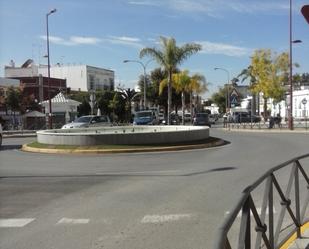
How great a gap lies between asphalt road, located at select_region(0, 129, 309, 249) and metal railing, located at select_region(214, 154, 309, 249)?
2.20ft

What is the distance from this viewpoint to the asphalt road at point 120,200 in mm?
7566

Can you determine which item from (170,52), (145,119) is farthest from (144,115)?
(170,52)

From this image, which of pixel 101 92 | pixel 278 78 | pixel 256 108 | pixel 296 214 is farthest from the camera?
pixel 256 108

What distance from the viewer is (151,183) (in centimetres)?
1323

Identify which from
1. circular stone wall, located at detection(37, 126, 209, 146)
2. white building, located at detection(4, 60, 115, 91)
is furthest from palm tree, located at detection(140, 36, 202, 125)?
white building, located at detection(4, 60, 115, 91)

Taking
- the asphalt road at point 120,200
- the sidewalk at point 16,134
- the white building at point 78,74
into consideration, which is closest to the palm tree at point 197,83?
the sidewalk at point 16,134

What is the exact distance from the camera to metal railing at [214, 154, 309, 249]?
4.50 m

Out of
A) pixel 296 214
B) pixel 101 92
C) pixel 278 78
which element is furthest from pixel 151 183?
pixel 101 92

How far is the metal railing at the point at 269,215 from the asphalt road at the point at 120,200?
669 millimetres

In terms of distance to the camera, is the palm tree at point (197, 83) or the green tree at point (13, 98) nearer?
the green tree at point (13, 98)

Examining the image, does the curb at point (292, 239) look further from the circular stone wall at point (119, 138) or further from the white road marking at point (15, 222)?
Answer: the circular stone wall at point (119, 138)

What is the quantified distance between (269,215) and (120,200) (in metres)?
5.13

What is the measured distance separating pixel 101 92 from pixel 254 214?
9269 centimetres

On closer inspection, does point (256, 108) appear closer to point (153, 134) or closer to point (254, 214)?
point (153, 134)
